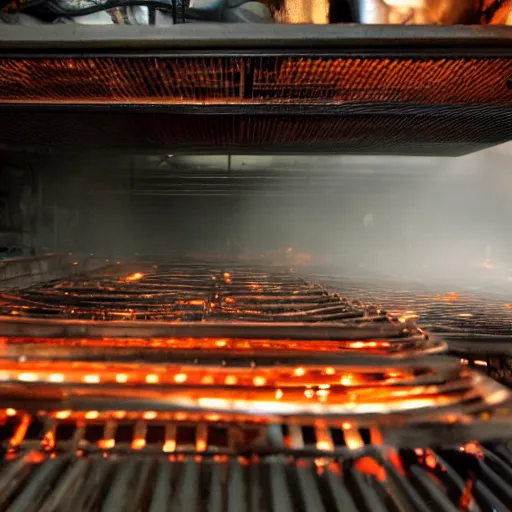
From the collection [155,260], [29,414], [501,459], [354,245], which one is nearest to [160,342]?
[29,414]

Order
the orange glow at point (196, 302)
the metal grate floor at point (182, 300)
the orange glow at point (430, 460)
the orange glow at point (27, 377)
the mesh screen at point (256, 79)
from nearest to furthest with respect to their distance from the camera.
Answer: the orange glow at point (430, 460) → the orange glow at point (27, 377) → the mesh screen at point (256, 79) → the metal grate floor at point (182, 300) → the orange glow at point (196, 302)

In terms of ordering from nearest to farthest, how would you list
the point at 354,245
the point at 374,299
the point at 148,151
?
the point at 374,299 < the point at 148,151 < the point at 354,245

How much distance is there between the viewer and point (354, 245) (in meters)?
4.23

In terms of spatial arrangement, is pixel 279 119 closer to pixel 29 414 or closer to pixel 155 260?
pixel 29 414

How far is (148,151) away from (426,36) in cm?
204

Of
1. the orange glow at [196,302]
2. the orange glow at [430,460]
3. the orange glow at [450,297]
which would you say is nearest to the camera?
the orange glow at [430,460]

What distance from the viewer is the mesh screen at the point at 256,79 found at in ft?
4.38

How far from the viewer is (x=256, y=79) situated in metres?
1.48

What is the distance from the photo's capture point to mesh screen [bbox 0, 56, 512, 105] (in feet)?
4.38

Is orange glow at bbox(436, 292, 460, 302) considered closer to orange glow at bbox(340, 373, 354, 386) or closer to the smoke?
the smoke

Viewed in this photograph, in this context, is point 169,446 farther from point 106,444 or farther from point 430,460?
point 430,460

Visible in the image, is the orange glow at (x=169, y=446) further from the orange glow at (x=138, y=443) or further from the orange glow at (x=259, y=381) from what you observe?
the orange glow at (x=259, y=381)

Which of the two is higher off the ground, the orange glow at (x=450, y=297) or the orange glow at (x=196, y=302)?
the orange glow at (x=196, y=302)

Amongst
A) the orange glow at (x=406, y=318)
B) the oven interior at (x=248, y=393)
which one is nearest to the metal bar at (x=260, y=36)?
the oven interior at (x=248, y=393)
